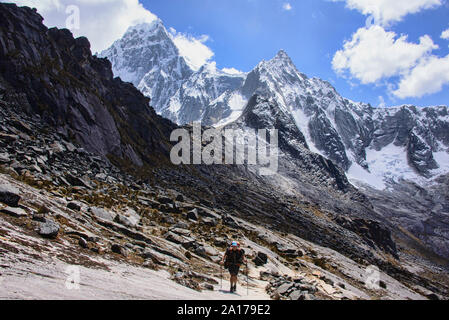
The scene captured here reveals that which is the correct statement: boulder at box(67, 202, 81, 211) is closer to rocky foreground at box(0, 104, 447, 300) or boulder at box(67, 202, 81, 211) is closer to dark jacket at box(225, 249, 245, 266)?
rocky foreground at box(0, 104, 447, 300)

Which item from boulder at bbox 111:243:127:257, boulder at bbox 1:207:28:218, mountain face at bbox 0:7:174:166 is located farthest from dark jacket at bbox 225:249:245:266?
mountain face at bbox 0:7:174:166

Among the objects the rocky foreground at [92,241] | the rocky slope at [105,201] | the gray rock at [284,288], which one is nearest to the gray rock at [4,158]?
the rocky foreground at [92,241]

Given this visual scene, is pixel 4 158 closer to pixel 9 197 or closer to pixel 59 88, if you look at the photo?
pixel 9 197

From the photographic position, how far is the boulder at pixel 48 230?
1133 cm

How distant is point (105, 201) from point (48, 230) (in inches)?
467

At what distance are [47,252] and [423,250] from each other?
199747 mm

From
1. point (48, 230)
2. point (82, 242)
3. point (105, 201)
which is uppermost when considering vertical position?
point (105, 201)

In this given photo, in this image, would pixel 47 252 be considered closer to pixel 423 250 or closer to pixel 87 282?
pixel 87 282

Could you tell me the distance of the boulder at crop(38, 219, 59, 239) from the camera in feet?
37.2

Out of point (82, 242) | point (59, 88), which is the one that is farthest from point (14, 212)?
point (59, 88)

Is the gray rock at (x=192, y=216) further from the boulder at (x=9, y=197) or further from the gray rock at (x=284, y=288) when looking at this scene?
the boulder at (x=9, y=197)

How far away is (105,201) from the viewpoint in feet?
75.7

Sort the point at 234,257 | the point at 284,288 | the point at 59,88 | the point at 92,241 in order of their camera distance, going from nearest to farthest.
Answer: the point at 92,241
the point at 234,257
the point at 284,288
the point at 59,88
